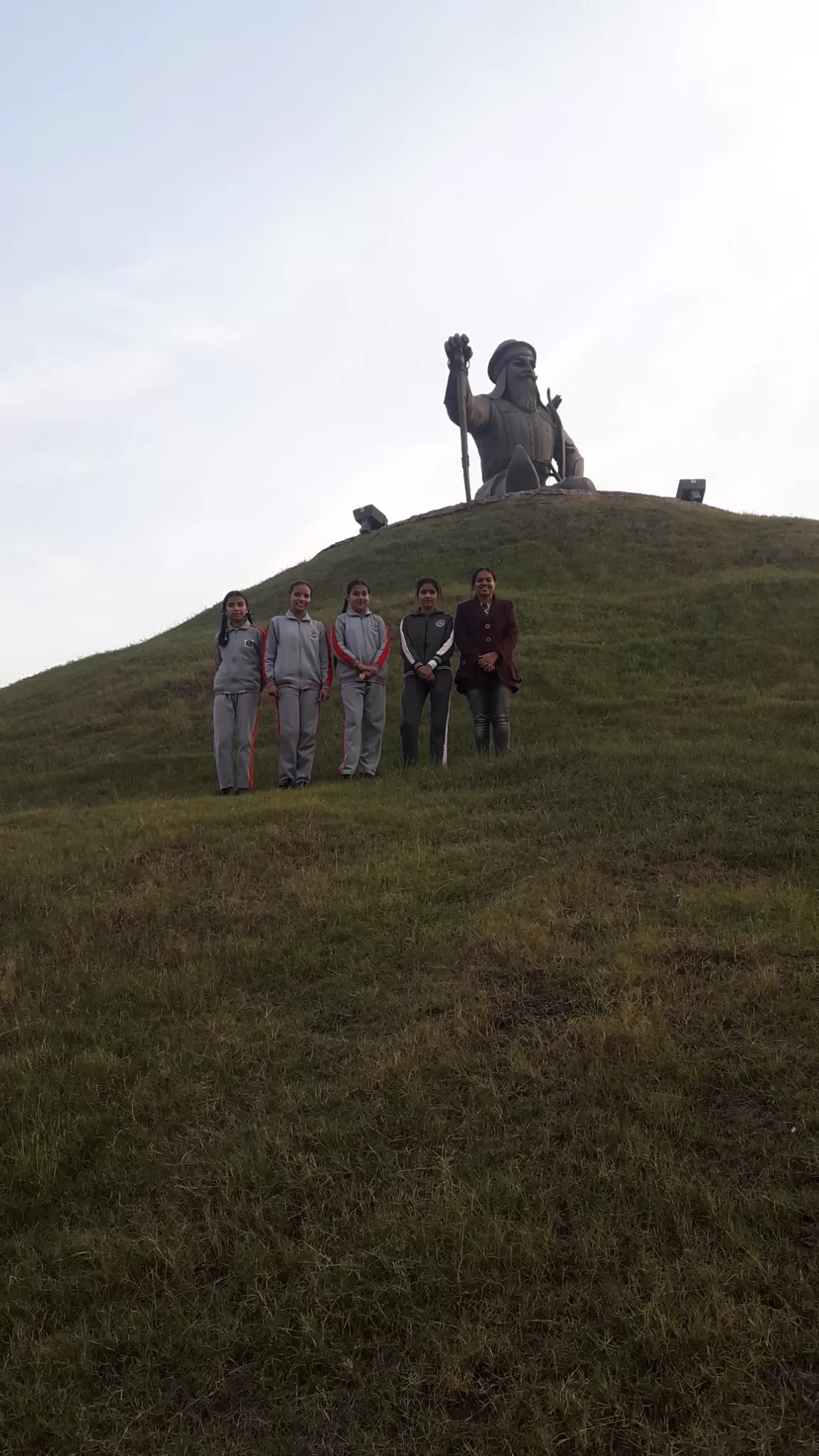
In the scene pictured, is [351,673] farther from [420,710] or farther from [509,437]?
[509,437]

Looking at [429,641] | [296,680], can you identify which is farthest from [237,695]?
[429,641]

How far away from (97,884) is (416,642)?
416 cm

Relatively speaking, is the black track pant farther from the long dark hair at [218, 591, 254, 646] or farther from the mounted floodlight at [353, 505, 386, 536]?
the mounted floodlight at [353, 505, 386, 536]

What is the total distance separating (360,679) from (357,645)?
34 cm

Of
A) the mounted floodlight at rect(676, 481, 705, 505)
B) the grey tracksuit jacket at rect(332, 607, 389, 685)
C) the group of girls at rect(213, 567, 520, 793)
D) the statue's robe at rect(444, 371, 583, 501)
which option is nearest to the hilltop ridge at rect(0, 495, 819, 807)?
the group of girls at rect(213, 567, 520, 793)

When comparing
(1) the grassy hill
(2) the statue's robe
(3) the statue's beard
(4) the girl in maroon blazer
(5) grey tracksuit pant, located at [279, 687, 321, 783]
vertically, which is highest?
(3) the statue's beard

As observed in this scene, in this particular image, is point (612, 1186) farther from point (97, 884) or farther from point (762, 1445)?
point (97, 884)

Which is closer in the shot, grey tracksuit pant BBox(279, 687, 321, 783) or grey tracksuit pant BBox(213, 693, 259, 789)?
grey tracksuit pant BBox(279, 687, 321, 783)

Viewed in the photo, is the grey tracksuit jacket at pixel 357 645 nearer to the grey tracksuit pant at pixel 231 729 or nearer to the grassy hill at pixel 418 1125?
the grey tracksuit pant at pixel 231 729

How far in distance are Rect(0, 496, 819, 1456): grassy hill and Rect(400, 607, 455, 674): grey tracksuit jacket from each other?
1997 mm

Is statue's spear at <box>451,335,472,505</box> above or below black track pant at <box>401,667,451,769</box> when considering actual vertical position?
above

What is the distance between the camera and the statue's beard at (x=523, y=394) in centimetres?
3134

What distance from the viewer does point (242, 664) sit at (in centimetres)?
938

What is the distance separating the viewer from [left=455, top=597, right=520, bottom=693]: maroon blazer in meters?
9.29
